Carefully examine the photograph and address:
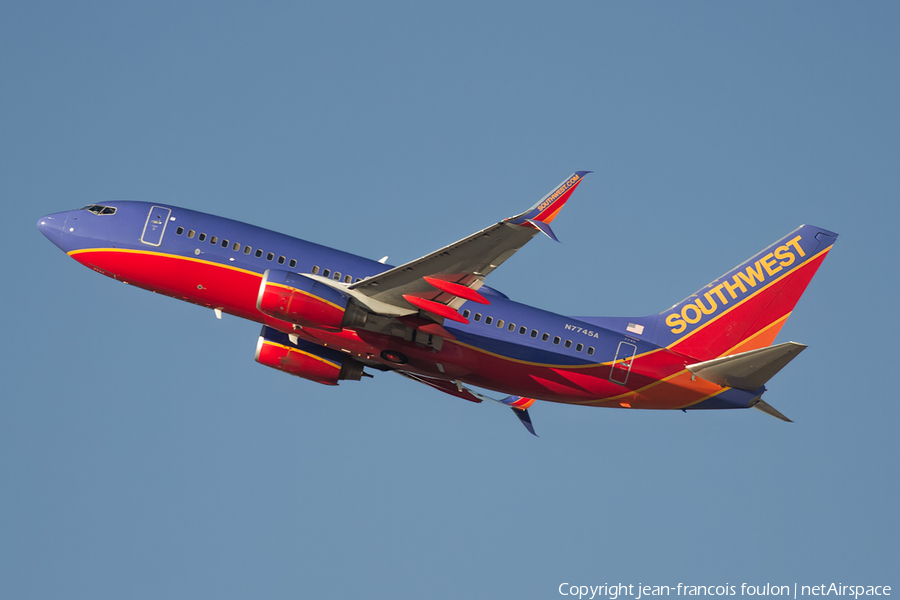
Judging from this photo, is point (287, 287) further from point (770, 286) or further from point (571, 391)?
point (770, 286)

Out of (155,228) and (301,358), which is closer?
(155,228)

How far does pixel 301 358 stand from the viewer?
4144 cm

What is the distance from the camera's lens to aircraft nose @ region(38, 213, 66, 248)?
39562 millimetres

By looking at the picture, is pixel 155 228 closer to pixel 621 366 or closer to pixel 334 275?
pixel 334 275

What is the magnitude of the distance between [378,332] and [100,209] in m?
13.9

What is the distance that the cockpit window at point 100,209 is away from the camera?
129 ft

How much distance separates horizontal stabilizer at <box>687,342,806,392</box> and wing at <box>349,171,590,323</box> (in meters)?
11.2

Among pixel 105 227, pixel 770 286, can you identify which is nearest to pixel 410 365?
pixel 105 227

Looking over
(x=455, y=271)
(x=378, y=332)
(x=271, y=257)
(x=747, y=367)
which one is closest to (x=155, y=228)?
(x=271, y=257)

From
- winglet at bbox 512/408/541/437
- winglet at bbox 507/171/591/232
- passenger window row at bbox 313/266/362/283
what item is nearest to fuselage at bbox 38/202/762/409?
passenger window row at bbox 313/266/362/283

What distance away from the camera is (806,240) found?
→ 4297 centimetres

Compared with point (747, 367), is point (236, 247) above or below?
below

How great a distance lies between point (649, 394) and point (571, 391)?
142 inches

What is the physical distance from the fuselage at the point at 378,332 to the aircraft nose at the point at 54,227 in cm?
5
